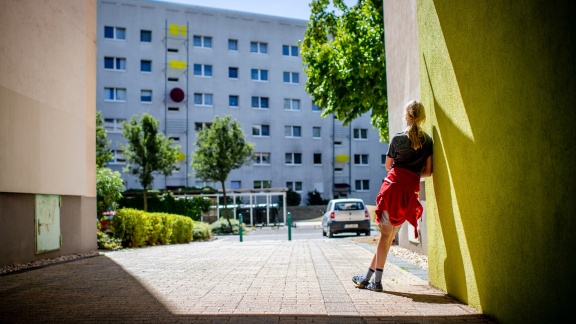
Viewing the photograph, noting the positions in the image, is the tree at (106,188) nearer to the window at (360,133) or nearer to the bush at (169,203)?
the bush at (169,203)

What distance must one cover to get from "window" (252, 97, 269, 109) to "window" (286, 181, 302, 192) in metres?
7.74

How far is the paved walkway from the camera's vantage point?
399 cm

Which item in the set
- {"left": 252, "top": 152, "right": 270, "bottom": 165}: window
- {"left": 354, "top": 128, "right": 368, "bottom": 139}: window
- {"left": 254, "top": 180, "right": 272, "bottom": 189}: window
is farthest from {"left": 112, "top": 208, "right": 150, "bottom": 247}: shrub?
{"left": 354, "top": 128, "right": 368, "bottom": 139}: window

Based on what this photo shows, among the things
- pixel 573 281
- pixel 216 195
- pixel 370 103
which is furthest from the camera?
pixel 216 195

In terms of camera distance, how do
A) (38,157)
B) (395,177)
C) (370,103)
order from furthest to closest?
(370,103) → (38,157) → (395,177)

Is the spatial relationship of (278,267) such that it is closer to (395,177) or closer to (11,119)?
(395,177)

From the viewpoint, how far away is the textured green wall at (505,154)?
264 centimetres

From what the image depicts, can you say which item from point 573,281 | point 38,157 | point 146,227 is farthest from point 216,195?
point 573,281

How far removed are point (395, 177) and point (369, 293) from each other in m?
1.10

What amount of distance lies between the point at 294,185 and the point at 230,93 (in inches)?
426

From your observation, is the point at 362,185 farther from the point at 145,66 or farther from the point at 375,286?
the point at 375,286

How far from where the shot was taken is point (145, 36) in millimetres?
49375

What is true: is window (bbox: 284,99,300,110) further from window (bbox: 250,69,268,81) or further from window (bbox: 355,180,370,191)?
window (bbox: 355,180,370,191)

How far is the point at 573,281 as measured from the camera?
2.54 m
